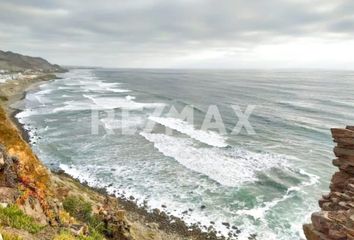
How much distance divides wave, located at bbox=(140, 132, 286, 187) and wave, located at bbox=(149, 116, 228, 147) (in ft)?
10.5

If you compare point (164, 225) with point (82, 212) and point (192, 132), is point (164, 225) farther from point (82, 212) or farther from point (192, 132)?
point (192, 132)

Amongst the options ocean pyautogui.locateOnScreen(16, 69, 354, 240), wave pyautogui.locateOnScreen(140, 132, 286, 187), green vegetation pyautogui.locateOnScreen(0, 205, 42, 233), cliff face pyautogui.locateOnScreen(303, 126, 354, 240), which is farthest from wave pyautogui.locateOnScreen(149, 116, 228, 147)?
green vegetation pyautogui.locateOnScreen(0, 205, 42, 233)

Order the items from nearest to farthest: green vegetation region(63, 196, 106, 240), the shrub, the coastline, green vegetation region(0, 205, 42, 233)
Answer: green vegetation region(0, 205, 42, 233)
green vegetation region(63, 196, 106, 240)
the shrub
the coastline

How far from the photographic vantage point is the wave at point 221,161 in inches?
1706

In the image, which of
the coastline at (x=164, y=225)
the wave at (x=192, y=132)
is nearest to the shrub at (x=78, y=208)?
the coastline at (x=164, y=225)

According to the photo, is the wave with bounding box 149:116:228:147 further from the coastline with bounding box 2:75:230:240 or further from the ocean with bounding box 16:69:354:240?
the coastline with bounding box 2:75:230:240

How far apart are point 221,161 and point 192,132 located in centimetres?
1678

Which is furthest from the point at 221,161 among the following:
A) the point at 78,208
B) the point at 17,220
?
the point at 17,220

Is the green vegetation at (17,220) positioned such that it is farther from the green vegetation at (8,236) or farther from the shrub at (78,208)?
the shrub at (78,208)

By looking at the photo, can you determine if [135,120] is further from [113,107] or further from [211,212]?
[211,212]

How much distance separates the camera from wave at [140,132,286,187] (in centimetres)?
4334

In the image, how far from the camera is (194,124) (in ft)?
235

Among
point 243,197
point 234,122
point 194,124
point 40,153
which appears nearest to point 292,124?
point 234,122

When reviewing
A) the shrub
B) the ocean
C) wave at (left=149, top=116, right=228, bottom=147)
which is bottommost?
the ocean
